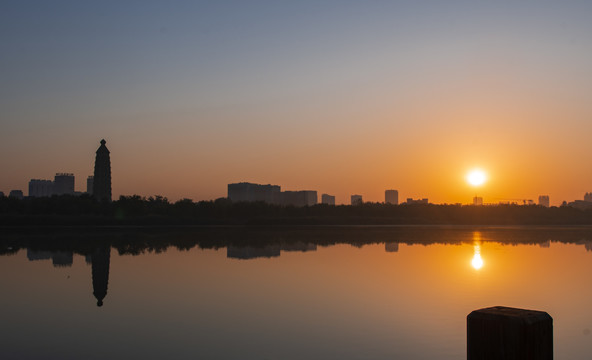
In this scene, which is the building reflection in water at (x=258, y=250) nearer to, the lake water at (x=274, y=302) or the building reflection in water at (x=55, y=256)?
the lake water at (x=274, y=302)

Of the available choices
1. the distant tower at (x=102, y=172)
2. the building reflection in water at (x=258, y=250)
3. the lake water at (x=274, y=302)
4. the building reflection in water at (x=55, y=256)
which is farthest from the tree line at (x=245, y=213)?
the lake water at (x=274, y=302)

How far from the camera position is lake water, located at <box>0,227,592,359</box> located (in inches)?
484

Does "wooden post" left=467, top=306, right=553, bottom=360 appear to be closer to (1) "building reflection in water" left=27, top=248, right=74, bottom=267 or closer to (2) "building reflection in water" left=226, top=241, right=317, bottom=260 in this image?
(1) "building reflection in water" left=27, top=248, right=74, bottom=267

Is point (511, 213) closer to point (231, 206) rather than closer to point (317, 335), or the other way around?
point (231, 206)

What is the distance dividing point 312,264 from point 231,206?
68792 millimetres

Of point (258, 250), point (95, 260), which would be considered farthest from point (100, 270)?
point (258, 250)

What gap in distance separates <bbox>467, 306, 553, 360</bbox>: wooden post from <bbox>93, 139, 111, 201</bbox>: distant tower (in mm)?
115711

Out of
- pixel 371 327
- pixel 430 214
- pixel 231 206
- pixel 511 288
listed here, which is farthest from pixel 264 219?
pixel 371 327

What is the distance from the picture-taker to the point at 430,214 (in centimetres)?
10612

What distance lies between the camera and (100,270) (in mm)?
26672

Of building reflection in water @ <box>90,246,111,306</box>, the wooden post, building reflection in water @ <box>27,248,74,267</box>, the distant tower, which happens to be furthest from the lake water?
the distant tower

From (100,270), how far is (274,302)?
1201 cm

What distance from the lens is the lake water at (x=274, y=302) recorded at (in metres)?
12.3

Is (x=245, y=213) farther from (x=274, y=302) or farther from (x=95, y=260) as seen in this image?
(x=274, y=302)
